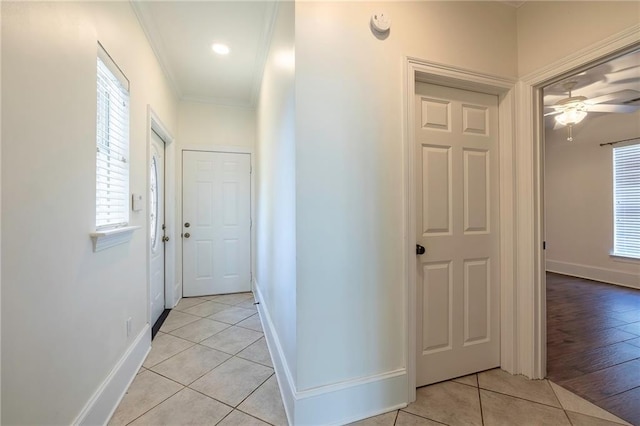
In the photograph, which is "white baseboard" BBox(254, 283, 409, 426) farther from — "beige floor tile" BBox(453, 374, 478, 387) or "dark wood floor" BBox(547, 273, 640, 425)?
"dark wood floor" BBox(547, 273, 640, 425)

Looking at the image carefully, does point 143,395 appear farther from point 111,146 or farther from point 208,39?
point 208,39

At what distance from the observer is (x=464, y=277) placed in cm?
188

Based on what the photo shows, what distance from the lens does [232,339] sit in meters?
2.47

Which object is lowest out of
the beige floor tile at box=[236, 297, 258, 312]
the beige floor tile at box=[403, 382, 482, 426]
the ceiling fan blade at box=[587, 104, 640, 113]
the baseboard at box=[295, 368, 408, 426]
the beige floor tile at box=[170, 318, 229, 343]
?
the beige floor tile at box=[403, 382, 482, 426]

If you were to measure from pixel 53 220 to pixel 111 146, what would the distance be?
803 mm

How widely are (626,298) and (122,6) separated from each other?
6269 millimetres

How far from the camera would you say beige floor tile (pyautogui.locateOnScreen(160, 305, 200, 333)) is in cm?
272

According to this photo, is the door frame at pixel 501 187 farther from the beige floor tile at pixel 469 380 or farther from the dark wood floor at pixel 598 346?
the dark wood floor at pixel 598 346

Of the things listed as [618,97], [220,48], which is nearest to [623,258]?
[618,97]

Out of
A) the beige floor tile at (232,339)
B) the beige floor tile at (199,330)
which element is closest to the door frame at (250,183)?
the beige floor tile at (199,330)

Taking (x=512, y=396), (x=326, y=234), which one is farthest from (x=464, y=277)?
(x=326, y=234)

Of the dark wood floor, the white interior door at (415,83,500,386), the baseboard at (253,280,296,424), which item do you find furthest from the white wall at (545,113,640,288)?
the baseboard at (253,280,296,424)

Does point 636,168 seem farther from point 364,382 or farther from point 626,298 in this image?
point 364,382

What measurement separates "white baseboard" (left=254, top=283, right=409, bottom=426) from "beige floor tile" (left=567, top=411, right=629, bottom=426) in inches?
35.8
